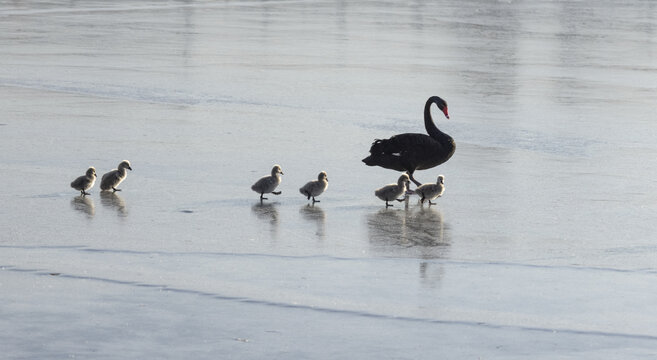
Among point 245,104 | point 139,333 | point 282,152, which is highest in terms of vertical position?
point 245,104

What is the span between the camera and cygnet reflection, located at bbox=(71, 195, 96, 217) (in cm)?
990

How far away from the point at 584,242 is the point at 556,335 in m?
2.42

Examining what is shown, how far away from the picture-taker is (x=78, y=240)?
872cm

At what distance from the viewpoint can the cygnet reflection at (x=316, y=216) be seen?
927 cm

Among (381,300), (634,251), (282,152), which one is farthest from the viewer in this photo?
(282,152)

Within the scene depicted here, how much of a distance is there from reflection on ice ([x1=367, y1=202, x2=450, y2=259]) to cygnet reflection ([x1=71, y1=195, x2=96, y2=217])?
2204 millimetres

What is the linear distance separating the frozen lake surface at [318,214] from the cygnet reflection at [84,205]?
0.04 metres

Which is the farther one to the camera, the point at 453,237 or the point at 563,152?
the point at 563,152

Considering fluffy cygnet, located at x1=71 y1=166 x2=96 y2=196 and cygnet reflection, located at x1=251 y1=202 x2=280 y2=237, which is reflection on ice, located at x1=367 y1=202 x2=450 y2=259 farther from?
fluffy cygnet, located at x1=71 y1=166 x2=96 y2=196

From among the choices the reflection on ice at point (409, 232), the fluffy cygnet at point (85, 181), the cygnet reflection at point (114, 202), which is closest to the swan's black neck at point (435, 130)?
the reflection on ice at point (409, 232)

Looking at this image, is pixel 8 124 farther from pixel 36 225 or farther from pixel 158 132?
pixel 36 225

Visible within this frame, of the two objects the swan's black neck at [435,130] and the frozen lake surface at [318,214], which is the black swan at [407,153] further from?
the frozen lake surface at [318,214]

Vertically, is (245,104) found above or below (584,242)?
above

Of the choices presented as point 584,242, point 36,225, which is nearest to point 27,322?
point 36,225
